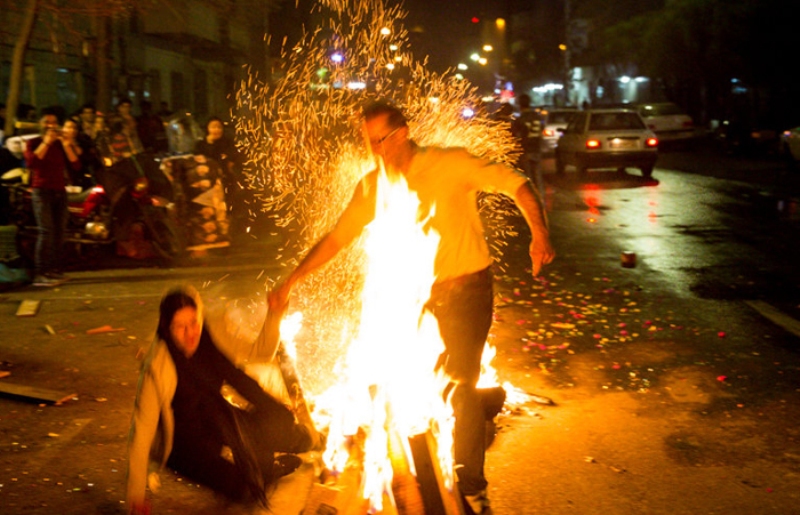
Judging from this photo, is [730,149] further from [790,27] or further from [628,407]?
[628,407]

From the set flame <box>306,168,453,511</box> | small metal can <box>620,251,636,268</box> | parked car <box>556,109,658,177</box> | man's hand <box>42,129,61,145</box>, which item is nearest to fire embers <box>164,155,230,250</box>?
man's hand <box>42,129,61,145</box>

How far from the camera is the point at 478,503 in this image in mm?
4453

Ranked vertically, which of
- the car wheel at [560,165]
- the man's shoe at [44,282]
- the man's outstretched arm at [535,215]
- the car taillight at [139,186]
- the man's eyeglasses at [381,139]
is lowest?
the man's shoe at [44,282]

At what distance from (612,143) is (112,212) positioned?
14297mm

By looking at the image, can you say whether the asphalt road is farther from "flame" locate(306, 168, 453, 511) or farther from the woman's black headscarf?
the woman's black headscarf

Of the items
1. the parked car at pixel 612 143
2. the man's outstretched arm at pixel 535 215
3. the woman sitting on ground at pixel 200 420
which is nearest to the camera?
the woman sitting on ground at pixel 200 420

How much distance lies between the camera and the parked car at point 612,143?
22.2m

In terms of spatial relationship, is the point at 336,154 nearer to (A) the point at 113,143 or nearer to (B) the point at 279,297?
(A) the point at 113,143

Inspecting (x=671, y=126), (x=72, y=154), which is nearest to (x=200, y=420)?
(x=72, y=154)

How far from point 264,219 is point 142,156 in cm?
366

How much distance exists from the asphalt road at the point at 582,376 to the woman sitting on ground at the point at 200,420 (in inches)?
9.5

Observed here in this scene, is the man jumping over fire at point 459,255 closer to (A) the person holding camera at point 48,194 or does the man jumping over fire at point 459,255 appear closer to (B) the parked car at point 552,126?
(A) the person holding camera at point 48,194

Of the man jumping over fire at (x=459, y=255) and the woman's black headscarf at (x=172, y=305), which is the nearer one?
the woman's black headscarf at (x=172, y=305)

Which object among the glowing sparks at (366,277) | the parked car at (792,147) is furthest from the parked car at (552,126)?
the glowing sparks at (366,277)
